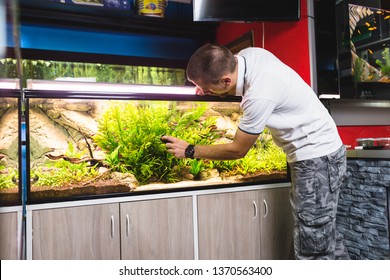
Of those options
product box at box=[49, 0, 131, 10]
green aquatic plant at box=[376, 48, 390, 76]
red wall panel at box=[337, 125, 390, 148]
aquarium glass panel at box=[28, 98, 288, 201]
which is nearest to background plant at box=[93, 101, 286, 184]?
aquarium glass panel at box=[28, 98, 288, 201]

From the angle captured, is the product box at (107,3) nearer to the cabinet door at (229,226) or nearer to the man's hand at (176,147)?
the man's hand at (176,147)

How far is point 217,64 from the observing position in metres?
1.48

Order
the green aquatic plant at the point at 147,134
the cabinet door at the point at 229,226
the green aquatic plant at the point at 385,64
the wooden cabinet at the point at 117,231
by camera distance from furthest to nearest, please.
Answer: the green aquatic plant at the point at 385,64 → the cabinet door at the point at 229,226 → the green aquatic plant at the point at 147,134 → the wooden cabinet at the point at 117,231

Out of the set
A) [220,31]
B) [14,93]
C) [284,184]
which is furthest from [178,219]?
[220,31]

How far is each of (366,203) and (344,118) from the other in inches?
30.5

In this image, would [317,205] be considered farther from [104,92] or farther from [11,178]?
[11,178]

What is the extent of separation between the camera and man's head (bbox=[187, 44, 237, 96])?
1.48 metres

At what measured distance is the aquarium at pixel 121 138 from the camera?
158 cm

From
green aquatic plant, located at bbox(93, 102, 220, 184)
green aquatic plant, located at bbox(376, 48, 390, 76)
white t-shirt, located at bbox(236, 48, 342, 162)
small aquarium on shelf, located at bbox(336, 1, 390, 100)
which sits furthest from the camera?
green aquatic plant, located at bbox(376, 48, 390, 76)

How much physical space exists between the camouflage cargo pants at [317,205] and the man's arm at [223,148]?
334mm

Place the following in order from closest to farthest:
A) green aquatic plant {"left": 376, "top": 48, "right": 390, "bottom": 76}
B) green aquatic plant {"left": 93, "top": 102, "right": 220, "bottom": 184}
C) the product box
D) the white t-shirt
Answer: the white t-shirt → green aquatic plant {"left": 93, "top": 102, "right": 220, "bottom": 184} → green aquatic plant {"left": 376, "top": 48, "right": 390, "bottom": 76} → the product box

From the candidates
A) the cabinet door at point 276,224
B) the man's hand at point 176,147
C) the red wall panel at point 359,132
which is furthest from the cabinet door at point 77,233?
the red wall panel at point 359,132

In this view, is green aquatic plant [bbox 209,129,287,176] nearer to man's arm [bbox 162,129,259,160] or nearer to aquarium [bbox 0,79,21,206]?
man's arm [bbox 162,129,259,160]

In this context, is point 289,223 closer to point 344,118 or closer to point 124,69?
point 344,118
